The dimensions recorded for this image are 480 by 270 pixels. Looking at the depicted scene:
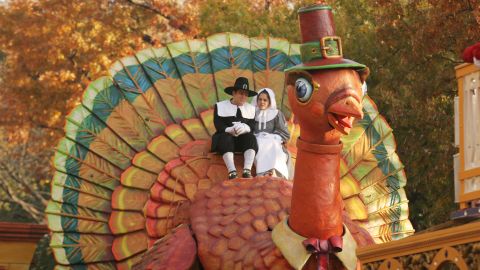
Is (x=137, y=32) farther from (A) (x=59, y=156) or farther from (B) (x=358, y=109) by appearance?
(B) (x=358, y=109)

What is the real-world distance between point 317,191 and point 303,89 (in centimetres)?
75

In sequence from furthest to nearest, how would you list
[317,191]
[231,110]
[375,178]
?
[375,178] → [231,110] → [317,191]

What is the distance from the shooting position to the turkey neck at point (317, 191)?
8.89m

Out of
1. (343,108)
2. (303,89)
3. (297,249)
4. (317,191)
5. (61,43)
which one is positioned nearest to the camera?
(343,108)

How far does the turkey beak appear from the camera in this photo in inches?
337

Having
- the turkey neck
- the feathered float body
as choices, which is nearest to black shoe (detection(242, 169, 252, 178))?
the feathered float body

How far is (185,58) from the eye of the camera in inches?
484

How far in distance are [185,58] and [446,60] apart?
713 cm

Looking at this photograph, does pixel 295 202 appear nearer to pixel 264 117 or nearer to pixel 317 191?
pixel 317 191

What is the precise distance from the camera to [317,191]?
8.91m

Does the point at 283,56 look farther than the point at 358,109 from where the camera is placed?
Yes

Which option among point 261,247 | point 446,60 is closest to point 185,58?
point 261,247

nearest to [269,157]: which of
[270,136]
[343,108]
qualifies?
[270,136]

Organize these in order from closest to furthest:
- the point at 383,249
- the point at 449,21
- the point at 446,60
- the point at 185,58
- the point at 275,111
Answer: the point at 383,249
the point at 275,111
the point at 185,58
the point at 449,21
the point at 446,60
